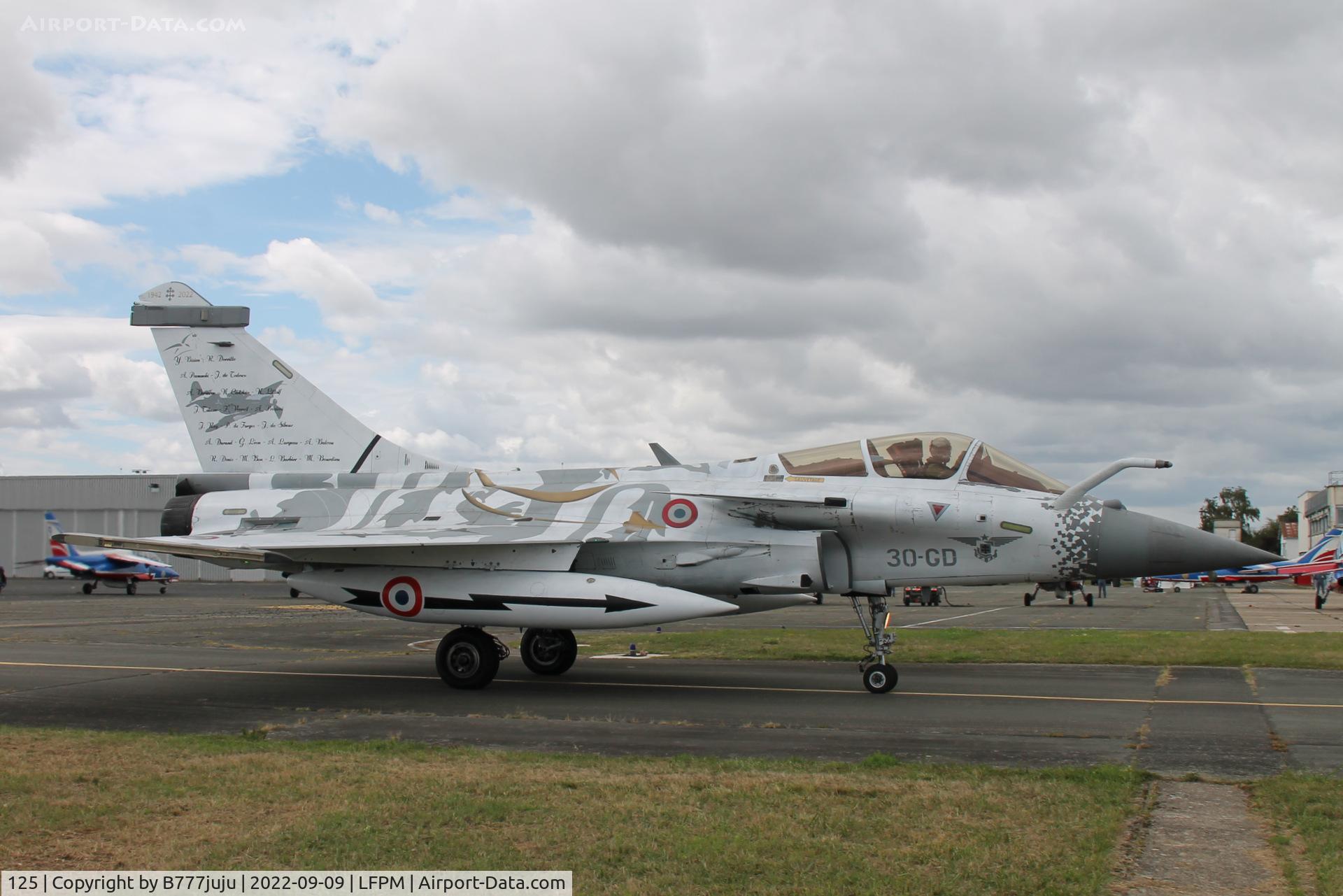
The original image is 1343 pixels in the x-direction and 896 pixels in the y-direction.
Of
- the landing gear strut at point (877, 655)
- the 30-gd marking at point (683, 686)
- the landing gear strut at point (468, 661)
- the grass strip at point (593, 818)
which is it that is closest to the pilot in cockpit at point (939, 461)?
the landing gear strut at point (877, 655)

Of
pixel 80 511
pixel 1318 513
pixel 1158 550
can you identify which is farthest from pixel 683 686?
pixel 1318 513

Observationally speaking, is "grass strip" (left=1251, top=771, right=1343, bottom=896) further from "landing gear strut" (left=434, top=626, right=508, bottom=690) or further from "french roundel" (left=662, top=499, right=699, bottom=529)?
"landing gear strut" (left=434, top=626, right=508, bottom=690)

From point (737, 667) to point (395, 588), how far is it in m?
5.31

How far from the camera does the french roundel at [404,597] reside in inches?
491

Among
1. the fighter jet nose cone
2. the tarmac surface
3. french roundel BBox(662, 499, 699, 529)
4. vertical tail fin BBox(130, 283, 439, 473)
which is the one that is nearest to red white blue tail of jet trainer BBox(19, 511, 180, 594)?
the tarmac surface

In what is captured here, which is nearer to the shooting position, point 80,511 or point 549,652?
point 549,652

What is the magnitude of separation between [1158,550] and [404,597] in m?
8.61

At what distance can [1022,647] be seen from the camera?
1780 centimetres

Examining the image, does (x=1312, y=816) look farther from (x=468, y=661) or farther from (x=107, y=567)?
(x=107, y=567)

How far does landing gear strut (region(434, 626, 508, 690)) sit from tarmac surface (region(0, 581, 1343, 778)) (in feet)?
0.90

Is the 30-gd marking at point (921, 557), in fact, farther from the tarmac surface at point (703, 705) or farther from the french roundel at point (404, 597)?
the french roundel at point (404, 597)

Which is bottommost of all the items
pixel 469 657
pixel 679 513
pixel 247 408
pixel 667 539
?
pixel 469 657

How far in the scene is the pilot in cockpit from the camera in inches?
475

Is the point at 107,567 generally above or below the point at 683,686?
above
